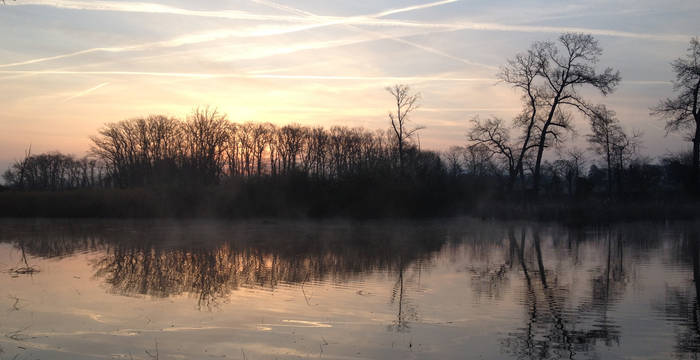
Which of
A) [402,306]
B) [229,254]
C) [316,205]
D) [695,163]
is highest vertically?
[695,163]

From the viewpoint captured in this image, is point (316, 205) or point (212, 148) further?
point (212, 148)

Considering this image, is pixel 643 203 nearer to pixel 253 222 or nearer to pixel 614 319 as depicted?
pixel 253 222

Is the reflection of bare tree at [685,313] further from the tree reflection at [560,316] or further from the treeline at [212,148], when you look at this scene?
the treeline at [212,148]

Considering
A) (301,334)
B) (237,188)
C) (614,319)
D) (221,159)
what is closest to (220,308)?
(301,334)

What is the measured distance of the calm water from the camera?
25.5 feet

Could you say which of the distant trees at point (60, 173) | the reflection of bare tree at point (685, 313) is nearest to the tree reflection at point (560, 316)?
the reflection of bare tree at point (685, 313)

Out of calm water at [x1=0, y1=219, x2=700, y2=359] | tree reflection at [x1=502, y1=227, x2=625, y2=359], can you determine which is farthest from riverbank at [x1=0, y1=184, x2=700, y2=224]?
tree reflection at [x1=502, y1=227, x2=625, y2=359]

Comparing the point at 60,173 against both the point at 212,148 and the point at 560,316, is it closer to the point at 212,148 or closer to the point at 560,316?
the point at 212,148

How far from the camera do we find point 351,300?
11.0m

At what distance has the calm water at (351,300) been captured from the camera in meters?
7.77

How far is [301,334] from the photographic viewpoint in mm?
8438

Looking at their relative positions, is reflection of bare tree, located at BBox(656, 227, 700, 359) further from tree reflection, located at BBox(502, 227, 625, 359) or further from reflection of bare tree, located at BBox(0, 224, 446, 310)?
reflection of bare tree, located at BBox(0, 224, 446, 310)

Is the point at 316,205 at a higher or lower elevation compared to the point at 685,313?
higher

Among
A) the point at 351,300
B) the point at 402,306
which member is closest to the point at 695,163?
the point at 402,306
